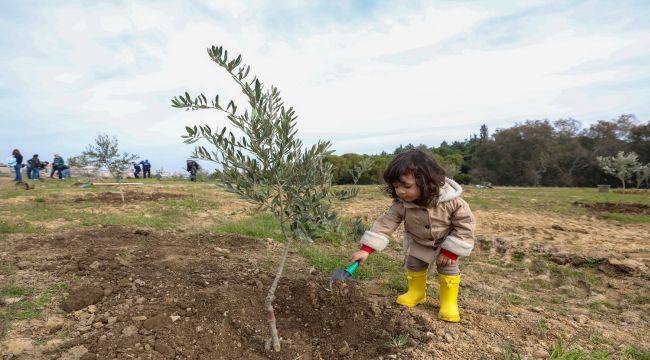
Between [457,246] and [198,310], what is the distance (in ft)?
9.10

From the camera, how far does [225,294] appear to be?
429 cm

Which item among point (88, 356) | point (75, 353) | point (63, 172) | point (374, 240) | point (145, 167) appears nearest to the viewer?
point (88, 356)

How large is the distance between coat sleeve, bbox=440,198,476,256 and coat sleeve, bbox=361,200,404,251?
1.88 feet

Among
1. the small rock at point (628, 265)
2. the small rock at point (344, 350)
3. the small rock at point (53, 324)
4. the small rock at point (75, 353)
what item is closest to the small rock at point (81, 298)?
the small rock at point (53, 324)

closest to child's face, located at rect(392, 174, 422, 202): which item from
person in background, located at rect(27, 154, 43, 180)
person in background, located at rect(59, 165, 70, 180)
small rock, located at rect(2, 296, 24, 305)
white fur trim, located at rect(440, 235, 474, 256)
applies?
white fur trim, located at rect(440, 235, 474, 256)

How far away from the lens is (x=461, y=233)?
4242 millimetres

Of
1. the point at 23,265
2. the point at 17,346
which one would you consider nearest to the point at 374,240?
the point at 17,346

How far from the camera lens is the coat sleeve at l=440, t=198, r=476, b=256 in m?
4.20

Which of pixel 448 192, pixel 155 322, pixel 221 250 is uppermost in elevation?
pixel 448 192

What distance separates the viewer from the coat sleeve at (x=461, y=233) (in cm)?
420

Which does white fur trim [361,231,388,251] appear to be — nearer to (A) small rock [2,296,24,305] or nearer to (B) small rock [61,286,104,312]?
(B) small rock [61,286,104,312]

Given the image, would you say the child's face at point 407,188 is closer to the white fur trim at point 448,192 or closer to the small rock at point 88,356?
the white fur trim at point 448,192

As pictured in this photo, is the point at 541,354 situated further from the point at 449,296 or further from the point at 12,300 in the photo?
the point at 12,300

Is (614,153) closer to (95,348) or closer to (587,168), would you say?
(587,168)
